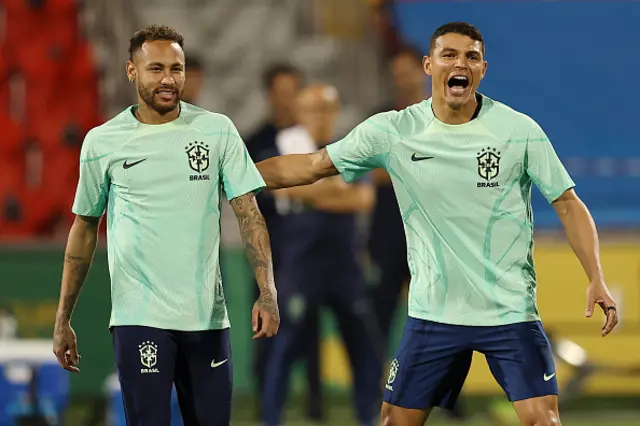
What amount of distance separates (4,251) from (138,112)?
195 inches

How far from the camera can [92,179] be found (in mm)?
5488

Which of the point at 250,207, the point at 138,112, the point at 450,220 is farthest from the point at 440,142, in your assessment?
the point at 138,112

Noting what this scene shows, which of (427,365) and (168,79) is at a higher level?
(168,79)

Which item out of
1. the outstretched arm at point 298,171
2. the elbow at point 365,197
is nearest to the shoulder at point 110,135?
the outstretched arm at point 298,171

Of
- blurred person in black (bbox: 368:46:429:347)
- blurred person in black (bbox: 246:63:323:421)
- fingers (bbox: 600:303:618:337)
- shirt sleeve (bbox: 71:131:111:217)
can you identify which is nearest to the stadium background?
blurred person in black (bbox: 246:63:323:421)

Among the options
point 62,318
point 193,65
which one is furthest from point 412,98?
point 62,318

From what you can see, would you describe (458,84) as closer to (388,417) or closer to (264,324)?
(264,324)

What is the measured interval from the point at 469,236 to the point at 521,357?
0.52 m

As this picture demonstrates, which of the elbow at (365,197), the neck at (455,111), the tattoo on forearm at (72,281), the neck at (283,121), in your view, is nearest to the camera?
the tattoo on forearm at (72,281)

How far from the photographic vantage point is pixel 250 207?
545 centimetres

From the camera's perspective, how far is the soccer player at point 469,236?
5535mm

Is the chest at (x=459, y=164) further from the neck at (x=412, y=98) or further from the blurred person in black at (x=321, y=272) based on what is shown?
the neck at (x=412, y=98)

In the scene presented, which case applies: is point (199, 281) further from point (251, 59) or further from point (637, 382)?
point (251, 59)

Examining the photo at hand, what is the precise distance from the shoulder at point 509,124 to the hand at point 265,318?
1.16m
